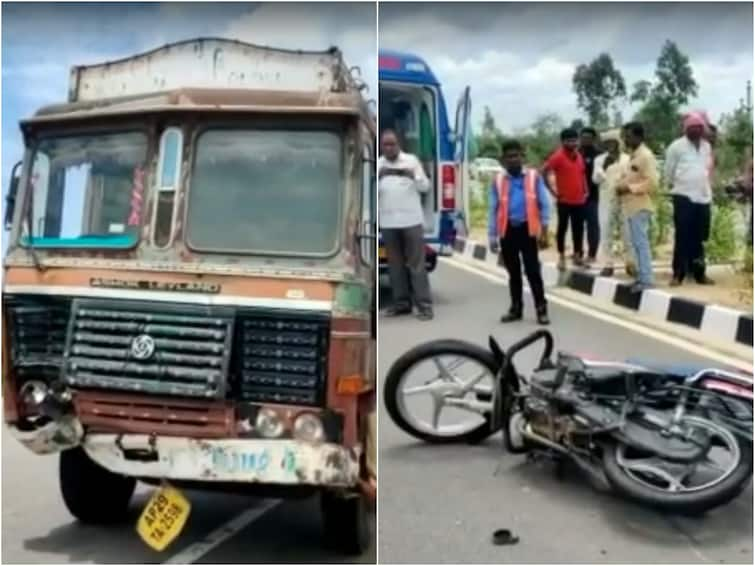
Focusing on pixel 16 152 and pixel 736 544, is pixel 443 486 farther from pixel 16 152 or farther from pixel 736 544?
pixel 16 152

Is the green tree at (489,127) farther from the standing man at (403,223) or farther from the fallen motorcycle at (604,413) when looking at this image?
the fallen motorcycle at (604,413)

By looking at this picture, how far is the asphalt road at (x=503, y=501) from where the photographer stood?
132 inches

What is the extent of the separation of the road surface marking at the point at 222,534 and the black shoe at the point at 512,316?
81 cm

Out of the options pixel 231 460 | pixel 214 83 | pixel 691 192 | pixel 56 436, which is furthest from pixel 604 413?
pixel 56 436

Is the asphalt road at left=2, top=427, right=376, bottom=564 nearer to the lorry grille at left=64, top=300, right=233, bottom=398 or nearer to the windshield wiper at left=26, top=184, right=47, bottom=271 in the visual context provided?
the lorry grille at left=64, top=300, right=233, bottom=398

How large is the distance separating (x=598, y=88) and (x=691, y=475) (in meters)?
1.04

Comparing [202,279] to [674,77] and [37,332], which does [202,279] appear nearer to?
[37,332]

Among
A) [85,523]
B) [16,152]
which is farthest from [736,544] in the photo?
[16,152]

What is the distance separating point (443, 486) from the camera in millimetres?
3473

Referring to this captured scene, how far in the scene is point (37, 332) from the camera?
3488mm

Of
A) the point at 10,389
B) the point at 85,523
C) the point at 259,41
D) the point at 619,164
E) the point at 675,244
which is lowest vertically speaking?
the point at 85,523

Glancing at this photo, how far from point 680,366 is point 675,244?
34 cm

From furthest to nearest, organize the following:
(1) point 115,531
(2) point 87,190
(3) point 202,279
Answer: (1) point 115,531 → (2) point 87,190 → (3) point 202,279

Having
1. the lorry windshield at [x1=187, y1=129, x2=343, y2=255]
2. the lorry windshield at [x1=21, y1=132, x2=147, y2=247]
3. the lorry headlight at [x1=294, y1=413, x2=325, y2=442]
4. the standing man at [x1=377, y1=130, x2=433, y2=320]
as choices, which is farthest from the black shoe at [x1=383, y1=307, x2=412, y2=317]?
the lorry windshield at [x1=21, y1=132, x2=147, y2=247]
